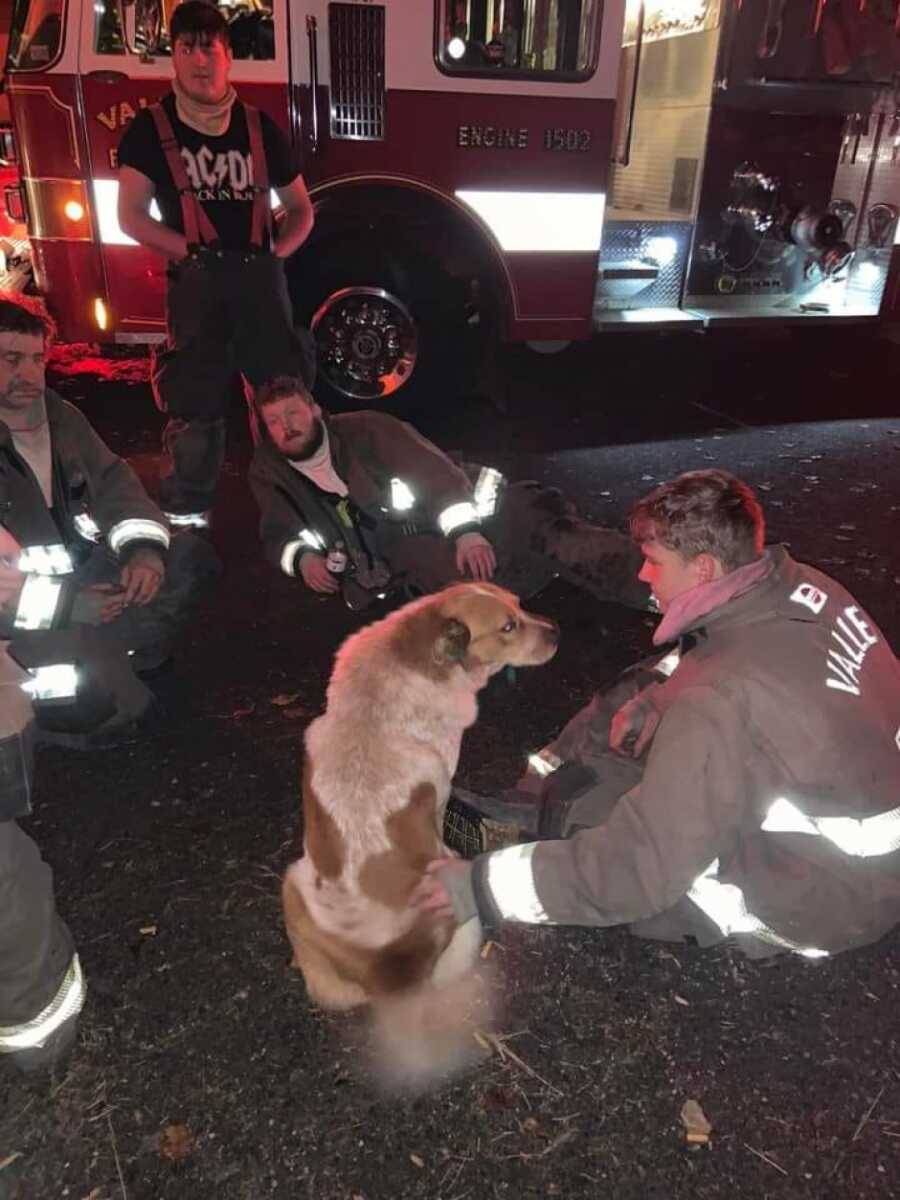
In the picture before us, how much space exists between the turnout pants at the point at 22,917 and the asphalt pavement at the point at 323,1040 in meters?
0.19

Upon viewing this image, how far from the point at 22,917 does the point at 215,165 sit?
3.69 meters

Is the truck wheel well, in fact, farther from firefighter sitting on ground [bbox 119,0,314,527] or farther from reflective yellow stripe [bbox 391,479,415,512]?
reflective yellow stripe [bbox 391,479,415,512]

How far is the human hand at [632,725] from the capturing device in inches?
102

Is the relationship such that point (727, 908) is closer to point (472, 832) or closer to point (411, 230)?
point (472, 832)

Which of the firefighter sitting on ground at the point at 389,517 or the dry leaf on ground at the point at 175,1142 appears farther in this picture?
the firefighter sitting on ground at the point at 389,517

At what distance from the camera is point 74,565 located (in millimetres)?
3367

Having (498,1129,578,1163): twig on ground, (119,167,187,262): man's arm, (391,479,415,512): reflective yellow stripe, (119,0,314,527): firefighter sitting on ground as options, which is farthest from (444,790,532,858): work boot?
(119,167,187,262): man's arm

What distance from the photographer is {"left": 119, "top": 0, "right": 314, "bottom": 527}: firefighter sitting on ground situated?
426 centimetres

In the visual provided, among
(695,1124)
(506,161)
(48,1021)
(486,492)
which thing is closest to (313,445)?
(486,492)

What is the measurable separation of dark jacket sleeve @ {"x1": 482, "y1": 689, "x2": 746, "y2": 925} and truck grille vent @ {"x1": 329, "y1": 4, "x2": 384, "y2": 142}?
484 centimetres

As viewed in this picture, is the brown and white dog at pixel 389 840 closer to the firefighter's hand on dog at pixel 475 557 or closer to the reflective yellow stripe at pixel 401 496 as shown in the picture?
the firefighter's hand on dog at pixel 475 557

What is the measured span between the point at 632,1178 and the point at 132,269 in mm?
5349

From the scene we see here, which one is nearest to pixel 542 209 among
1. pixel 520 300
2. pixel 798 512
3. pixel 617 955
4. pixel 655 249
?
pixel 520 300

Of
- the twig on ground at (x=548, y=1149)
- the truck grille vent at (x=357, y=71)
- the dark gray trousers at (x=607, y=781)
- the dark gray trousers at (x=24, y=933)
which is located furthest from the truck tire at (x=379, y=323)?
the twig on ground at (x=548, y=1149)
